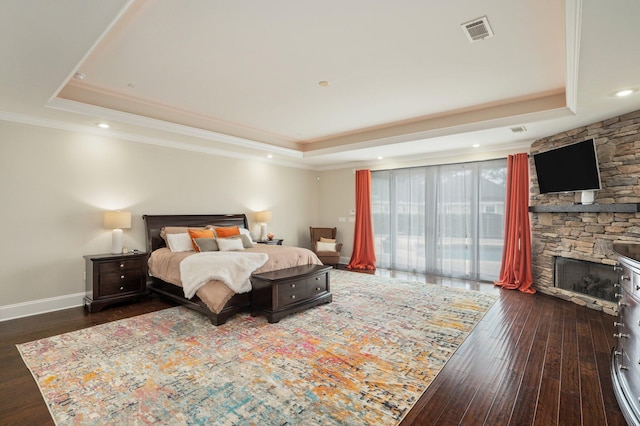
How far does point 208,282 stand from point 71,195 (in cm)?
252

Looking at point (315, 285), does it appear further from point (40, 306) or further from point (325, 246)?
point (40, 306)

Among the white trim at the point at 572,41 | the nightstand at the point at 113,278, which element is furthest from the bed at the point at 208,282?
the white trim at the point at 572,41

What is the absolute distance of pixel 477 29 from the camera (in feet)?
8.57

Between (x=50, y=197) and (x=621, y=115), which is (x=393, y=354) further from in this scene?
(x=50, y=197)

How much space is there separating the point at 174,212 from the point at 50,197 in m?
1.71

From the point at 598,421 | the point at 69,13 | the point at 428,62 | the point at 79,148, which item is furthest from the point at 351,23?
the point at 79,148

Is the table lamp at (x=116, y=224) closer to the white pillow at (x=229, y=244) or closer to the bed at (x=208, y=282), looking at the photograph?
the bed at (x=208, y=282)

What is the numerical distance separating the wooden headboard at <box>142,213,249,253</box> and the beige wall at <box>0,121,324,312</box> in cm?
16

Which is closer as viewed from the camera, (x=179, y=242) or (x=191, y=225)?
(x=179, y=242)

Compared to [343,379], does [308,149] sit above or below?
above

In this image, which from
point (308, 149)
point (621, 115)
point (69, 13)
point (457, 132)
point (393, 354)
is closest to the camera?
point (69, 13)

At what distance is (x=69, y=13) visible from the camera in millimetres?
1980

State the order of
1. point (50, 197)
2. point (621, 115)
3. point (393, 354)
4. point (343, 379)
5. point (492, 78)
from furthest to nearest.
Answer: point (50, 197) → point (621, 115) → point (492, 78) → point (393, 354) → point (343, 379)

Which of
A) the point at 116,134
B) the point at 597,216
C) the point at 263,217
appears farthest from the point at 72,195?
the point at 597,216
